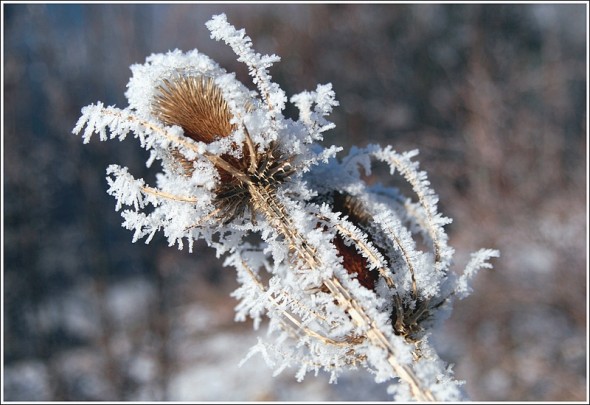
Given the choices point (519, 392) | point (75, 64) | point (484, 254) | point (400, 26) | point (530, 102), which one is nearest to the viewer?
point (484, 254)

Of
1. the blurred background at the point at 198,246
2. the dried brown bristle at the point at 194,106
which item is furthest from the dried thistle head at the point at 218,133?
the blurred background at the point at 198,246

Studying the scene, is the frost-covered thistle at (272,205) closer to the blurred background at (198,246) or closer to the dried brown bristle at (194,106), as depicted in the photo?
the dried brown bristle at (194,106)

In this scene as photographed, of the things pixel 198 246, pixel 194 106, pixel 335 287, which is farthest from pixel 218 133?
pixel 198 246

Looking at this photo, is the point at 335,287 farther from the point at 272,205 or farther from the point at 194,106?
the point at 194,106

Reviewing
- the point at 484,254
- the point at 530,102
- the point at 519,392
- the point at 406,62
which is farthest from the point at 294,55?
the point at 484,254

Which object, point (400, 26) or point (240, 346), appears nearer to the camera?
point (240, 346)

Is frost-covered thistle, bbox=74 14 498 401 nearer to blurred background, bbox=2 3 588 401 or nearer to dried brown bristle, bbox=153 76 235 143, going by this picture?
dried brown bristle, bbox=153 76 235 143

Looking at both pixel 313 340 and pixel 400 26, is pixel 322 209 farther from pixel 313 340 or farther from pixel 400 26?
pixel 400 26
